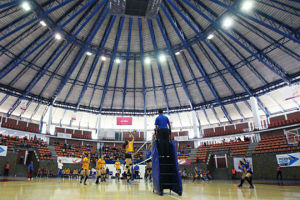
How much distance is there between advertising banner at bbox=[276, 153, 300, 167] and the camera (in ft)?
73.8

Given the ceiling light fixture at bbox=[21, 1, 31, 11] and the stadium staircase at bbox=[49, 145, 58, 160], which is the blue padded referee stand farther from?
the stadium staircase at bbox=[49, 145, 58, 160]

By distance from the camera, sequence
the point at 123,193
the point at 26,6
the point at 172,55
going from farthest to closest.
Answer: the point at 172,55
the point at 26,6
the point at 123,193

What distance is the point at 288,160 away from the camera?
77.2 ft

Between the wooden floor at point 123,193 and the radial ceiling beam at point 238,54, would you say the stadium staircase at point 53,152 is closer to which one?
the wooden floor at point 123,193

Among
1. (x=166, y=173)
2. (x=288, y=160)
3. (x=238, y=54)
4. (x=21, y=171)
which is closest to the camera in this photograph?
(x=166, y=173)

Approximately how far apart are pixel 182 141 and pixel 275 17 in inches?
1320

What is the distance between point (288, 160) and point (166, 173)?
23.8 meters

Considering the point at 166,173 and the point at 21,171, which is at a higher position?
the point at 166,173

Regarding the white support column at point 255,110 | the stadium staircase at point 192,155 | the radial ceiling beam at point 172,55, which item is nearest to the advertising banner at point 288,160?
the white support column at point 255,110

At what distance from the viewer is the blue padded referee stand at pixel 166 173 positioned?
22.4ft

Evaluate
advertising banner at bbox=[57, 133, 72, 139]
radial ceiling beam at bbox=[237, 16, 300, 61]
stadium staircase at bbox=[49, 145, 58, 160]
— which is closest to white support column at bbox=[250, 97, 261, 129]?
radial ceiling beam at bbox=[237, 16, 300, 61]

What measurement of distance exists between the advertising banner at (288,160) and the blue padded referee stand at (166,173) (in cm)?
2251

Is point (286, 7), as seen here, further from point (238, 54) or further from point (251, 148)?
point (251, 148)

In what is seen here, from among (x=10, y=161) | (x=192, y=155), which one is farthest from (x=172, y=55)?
(x=10, y=161)
